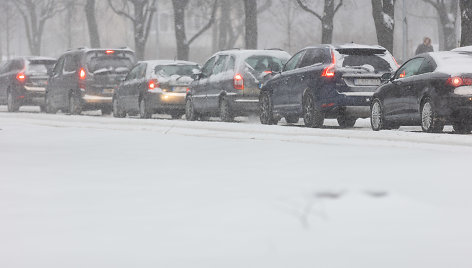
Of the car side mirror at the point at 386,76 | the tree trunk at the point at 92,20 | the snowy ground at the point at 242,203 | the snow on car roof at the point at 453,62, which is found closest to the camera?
the snowy ground at the point at 242,203

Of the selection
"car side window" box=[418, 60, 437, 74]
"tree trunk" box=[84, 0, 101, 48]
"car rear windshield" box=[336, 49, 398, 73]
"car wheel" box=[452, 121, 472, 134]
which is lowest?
"car wheel" box=[452, 121, 472, 134]

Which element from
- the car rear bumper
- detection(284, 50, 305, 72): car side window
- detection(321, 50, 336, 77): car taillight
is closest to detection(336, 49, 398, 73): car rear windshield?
detection(321, 50, 336, 77): car taillight

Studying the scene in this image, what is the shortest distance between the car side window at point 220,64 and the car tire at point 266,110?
2132 mm

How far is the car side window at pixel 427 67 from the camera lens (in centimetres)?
1847

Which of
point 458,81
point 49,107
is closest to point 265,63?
point 458,81

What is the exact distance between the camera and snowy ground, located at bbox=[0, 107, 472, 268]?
7.23m

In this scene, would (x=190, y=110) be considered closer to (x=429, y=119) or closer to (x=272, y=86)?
(x=272, y=86)

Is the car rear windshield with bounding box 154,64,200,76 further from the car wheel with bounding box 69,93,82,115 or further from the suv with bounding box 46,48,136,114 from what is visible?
the car wheel with bounding box 69,93,82,115

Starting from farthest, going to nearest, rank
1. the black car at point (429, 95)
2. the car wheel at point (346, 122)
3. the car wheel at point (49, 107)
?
the car wheel at point (49, 107) < the car wheel at point (346, 122) < the black car at point (429, 95)

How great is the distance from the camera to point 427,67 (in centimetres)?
1870

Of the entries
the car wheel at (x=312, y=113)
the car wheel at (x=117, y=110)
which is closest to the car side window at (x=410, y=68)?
the car wheel at (x=312, y=113)

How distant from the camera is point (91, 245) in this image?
7543mm

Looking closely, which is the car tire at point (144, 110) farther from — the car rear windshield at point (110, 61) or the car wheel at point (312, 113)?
the car wheel at point (312, 113)

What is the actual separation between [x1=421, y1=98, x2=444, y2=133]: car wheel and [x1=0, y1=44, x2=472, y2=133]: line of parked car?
16 millimetres
